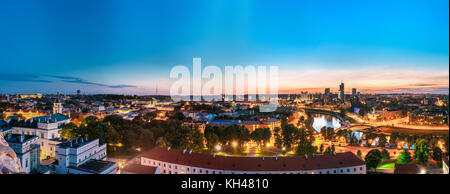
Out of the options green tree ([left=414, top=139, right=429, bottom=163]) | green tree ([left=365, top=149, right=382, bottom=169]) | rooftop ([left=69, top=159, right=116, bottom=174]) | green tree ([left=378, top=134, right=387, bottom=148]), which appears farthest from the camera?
green tree ([left=378, top=134, right=387, bottom=148])

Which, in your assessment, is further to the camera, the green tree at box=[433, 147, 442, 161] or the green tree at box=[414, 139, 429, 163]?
the green tree at box=[414, 139, 429, 163]

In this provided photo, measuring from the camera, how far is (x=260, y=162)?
4.70m

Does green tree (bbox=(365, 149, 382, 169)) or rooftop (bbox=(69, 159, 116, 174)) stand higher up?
rooftop (bbox=(69, 159, 116, 174))

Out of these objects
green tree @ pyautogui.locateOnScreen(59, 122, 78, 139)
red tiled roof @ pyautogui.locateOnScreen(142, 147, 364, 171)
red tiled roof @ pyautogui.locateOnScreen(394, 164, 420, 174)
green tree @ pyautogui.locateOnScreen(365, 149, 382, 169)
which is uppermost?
green tree @ pyautogui.locateOnScreen(59, 122, 78, 139)

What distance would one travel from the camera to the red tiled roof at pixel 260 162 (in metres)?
4.59

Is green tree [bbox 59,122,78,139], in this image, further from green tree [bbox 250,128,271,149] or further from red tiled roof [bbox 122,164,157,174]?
green tree [bbox 250,128,271,149]

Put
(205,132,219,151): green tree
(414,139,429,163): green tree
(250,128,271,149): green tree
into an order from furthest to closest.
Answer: (250,128,271,149): green tree → (205,132,219,151): green tree → (414,139,429,163): green tree

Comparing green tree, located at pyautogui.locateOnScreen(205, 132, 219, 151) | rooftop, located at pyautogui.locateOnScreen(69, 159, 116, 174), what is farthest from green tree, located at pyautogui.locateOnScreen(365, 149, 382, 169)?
rooftop, located at pyautogui.locateOnScreen(69, 159, 116, 174)

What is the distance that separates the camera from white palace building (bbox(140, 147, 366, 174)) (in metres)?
4.56

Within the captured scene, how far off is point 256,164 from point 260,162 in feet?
0.42

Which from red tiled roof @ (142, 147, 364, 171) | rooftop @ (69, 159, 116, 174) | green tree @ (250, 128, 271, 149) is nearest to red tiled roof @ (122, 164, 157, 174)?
rooftop @ (69, 159, 116, 174)

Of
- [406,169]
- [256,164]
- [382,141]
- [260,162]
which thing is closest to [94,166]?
[256,164]
